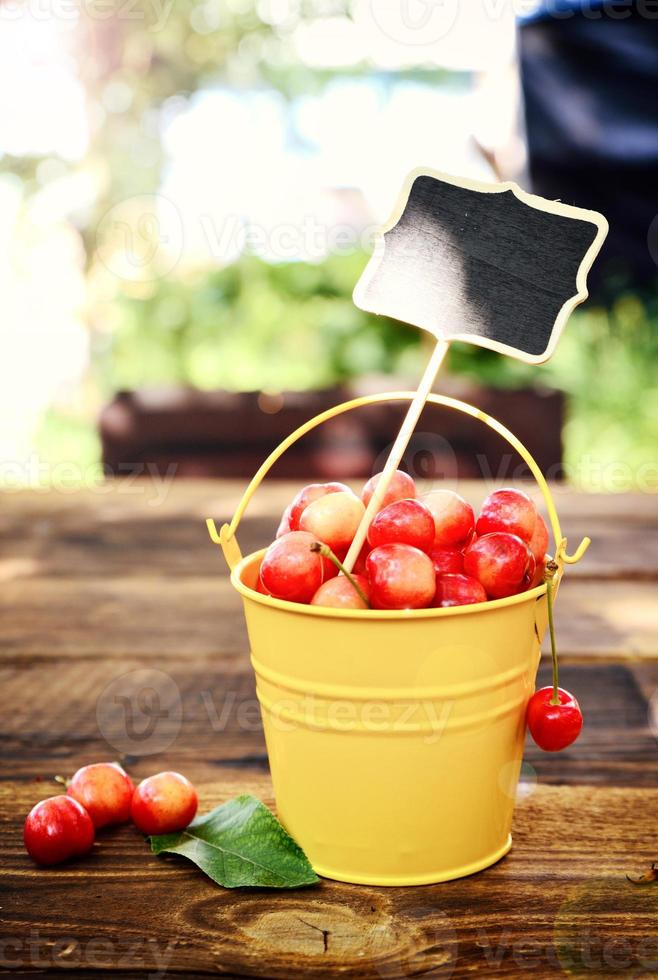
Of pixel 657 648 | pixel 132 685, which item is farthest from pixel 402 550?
pixel 657 648

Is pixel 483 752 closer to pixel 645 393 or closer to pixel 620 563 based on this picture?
pixel 620 563

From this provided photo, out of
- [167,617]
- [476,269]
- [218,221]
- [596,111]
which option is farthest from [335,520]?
[218,221]

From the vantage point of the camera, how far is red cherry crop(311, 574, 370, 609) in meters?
0.88

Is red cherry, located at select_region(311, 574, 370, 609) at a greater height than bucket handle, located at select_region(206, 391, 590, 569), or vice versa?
bucket handle, located at select_region(206, 391, 590, 569)

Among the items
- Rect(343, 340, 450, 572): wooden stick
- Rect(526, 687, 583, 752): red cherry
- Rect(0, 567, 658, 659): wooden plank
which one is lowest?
Rect(0, 567, 658, 659): wooden plank

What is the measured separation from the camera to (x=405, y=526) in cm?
93

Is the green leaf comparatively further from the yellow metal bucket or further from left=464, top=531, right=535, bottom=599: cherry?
left=464, top=531, right=535, bottom=599: cherry

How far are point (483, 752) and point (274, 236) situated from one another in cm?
588

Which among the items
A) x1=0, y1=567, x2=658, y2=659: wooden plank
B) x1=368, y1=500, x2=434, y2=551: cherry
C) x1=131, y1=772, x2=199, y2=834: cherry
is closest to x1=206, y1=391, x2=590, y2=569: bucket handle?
x1=368, y1=500, x2=434, y2=551: cherry

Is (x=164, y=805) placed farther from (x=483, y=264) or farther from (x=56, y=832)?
(x=483, y=264)

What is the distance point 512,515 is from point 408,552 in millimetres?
155

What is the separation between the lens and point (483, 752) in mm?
909

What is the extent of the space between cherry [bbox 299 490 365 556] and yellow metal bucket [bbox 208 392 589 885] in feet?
0.31

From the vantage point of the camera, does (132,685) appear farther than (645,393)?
No
